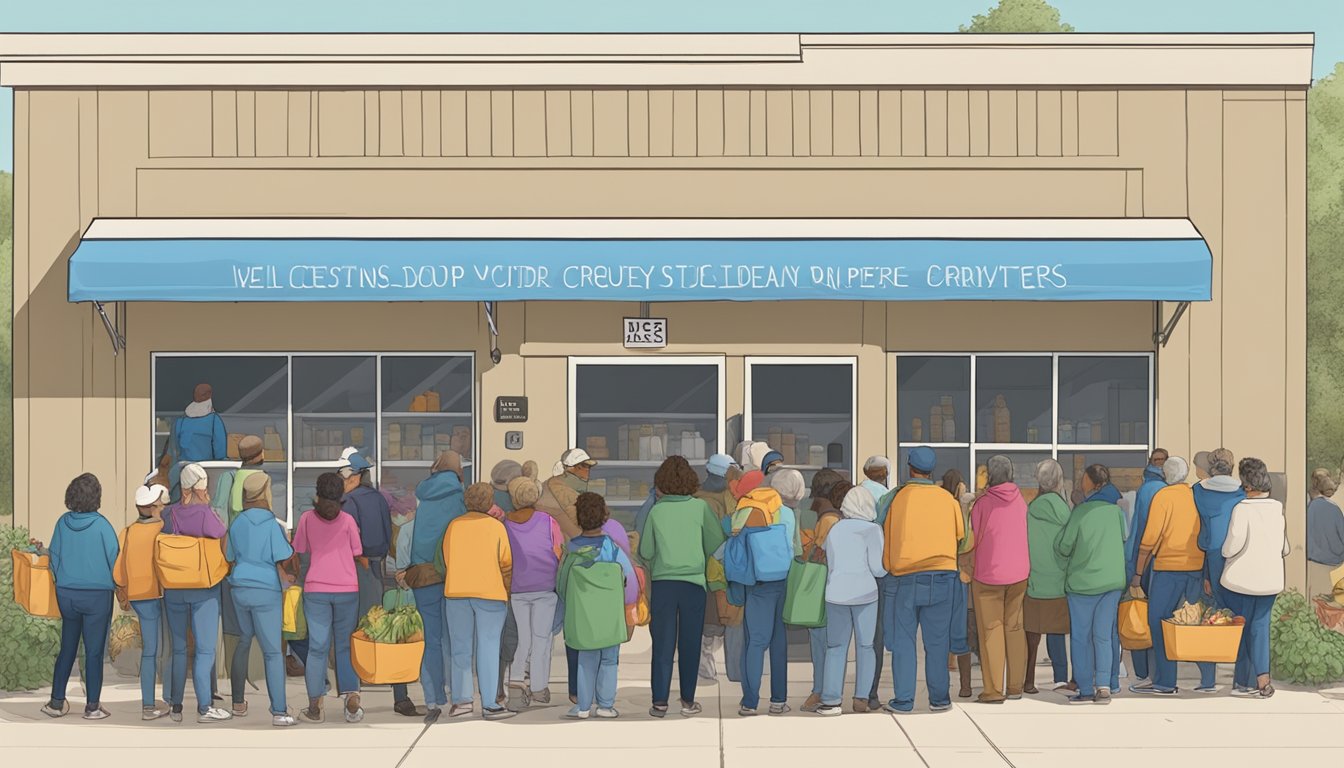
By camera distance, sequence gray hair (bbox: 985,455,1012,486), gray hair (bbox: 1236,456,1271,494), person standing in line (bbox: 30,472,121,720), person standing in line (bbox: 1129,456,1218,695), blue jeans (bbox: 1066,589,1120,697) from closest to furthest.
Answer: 1. person standing in line (bbox: 30,472,121,720)
2. gray hair (bbox: 985,455,1012,486)
3. blue jeans (bbox: 1066,589,1120,697)
4. gray hair (bbox: 1236,456,1271,494)
5. person standing in line (bbox: 1129,456,1218,695)

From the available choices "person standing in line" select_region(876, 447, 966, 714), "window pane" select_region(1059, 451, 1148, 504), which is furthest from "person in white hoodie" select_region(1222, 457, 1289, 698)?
"window pane" select_region(1059, 451, 1148, 504)

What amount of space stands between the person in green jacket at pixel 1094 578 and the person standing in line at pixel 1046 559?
0.21 feet

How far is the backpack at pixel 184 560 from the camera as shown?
10.9m

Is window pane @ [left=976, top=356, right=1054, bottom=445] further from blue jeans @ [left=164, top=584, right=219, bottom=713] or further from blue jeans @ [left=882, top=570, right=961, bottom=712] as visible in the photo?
blue jeans @ [left=164, top=584, right=219, bottom=713]

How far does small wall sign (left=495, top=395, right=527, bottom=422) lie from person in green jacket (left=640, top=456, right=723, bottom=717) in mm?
3955

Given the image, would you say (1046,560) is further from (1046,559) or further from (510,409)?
(510,409)

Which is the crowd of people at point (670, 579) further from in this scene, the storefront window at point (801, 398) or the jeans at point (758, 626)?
the storefront window at point (801, 398)

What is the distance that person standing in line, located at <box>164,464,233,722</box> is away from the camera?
35.8ft

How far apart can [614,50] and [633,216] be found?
1555 millimetres

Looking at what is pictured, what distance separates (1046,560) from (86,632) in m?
6.90

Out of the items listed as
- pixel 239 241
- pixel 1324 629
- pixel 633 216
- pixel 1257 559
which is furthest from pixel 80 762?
pixel 1324 629

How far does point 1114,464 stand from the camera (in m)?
15.3

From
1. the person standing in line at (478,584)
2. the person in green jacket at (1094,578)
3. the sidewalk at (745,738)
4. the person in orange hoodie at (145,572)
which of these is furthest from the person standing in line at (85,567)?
the person in green jacket at (1094,578)
